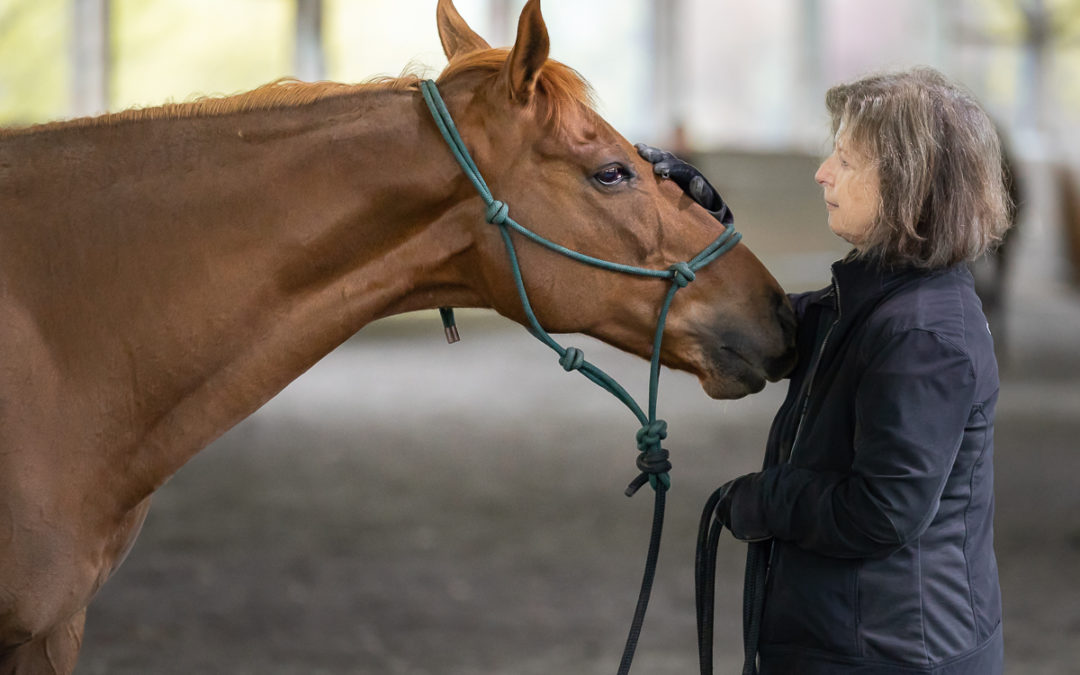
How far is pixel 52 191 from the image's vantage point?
1403 mm

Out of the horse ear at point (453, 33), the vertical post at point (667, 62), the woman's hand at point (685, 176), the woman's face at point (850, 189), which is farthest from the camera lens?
the vertical post at point (667, 62)

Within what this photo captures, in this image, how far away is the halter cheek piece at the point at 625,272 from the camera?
1415 mm

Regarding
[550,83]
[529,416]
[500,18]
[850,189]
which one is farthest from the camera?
[500,18]

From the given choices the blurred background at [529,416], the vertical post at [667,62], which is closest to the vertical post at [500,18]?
the blurred background at [529,416]

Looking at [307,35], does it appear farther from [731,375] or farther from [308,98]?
[731,375]

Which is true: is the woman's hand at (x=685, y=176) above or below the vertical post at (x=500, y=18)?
above

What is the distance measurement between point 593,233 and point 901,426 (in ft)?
1.59

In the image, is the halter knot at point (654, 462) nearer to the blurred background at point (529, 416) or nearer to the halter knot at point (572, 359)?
the halter knot at point (572, 359)

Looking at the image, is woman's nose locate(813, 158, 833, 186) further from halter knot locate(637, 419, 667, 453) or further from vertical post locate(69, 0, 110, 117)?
vertical post locate(69, 0, 110, 117)

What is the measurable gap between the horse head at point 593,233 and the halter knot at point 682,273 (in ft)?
0.05

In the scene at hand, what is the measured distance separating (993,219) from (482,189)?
0.63m

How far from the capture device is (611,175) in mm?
1466

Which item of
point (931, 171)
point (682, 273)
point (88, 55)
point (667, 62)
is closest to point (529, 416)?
point (682, 273)

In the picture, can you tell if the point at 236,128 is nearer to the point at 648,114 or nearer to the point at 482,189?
the point at 482,189
